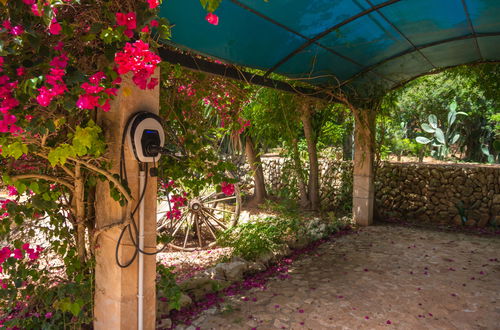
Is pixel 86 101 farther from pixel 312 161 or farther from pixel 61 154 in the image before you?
pixel 312 161

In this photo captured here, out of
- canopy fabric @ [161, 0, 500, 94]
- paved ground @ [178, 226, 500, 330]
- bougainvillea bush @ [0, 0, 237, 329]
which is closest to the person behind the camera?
bougainvillea bush @ [0, 0, 237, 329]

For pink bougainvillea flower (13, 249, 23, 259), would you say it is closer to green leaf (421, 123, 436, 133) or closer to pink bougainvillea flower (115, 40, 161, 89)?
pink bougainvillea flower (115, 40, 161, 89)

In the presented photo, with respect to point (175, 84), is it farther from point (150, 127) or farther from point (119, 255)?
point (119, 255)

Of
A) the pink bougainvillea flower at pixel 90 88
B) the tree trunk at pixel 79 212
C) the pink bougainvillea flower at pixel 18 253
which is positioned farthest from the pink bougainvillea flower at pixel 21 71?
the pink bougainvillea flower at pixel 18 253

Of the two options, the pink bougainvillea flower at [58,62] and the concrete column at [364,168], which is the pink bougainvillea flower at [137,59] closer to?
the pink bougainvillea flower at [58,62]

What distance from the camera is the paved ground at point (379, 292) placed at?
2.70 metres

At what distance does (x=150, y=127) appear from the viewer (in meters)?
2.00

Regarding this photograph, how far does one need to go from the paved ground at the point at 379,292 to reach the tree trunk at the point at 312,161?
2139 millimetres

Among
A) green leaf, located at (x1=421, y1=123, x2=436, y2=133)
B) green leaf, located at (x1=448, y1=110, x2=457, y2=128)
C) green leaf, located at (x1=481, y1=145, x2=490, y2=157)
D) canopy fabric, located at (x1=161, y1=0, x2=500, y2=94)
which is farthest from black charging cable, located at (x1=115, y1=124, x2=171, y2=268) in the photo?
green leaf, located at (x1=481, y1=145, x2=490, y2=157)

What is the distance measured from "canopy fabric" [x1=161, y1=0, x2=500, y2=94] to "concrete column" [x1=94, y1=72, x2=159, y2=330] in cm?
97

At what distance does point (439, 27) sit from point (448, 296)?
8.37ft

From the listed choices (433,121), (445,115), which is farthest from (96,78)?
(445,115)

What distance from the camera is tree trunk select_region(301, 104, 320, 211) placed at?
658cm

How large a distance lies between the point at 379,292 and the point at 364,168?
2.88m
